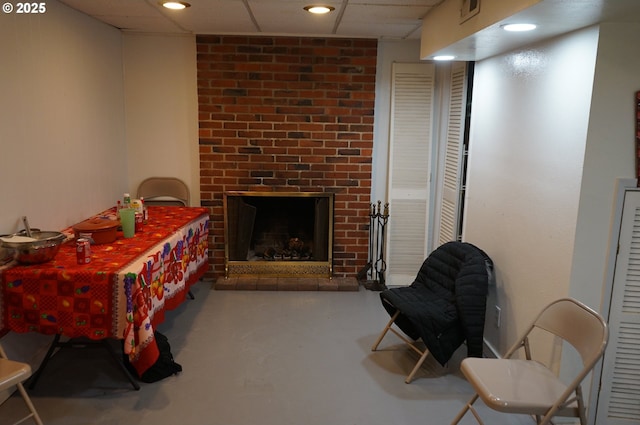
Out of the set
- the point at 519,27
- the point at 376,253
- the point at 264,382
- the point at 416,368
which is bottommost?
the point at 264,382

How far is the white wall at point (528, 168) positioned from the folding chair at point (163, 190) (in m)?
2.55

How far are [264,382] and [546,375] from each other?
156 centimetres

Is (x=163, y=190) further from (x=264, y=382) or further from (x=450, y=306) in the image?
(x=450, y=306)

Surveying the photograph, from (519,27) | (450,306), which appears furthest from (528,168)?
(450,306)

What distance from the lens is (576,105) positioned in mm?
2303

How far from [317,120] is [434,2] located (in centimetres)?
174

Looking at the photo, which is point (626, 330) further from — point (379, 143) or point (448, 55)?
point (379, 143)

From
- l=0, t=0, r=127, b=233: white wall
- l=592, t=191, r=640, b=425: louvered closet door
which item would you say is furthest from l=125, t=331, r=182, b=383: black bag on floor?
l=592, t=191, r=640, b=425: louvered closet door

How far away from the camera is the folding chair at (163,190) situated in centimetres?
448

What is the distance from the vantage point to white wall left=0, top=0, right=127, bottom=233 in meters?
2.71

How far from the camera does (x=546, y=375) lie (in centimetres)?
222

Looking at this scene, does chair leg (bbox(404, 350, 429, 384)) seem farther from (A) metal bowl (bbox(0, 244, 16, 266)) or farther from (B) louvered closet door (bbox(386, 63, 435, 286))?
(A) metal bowl (bbox(0, 244, 16, 266))

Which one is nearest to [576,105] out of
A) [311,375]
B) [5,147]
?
[311,375]

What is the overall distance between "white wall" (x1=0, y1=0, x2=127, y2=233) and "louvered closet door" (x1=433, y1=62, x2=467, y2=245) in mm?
2890
